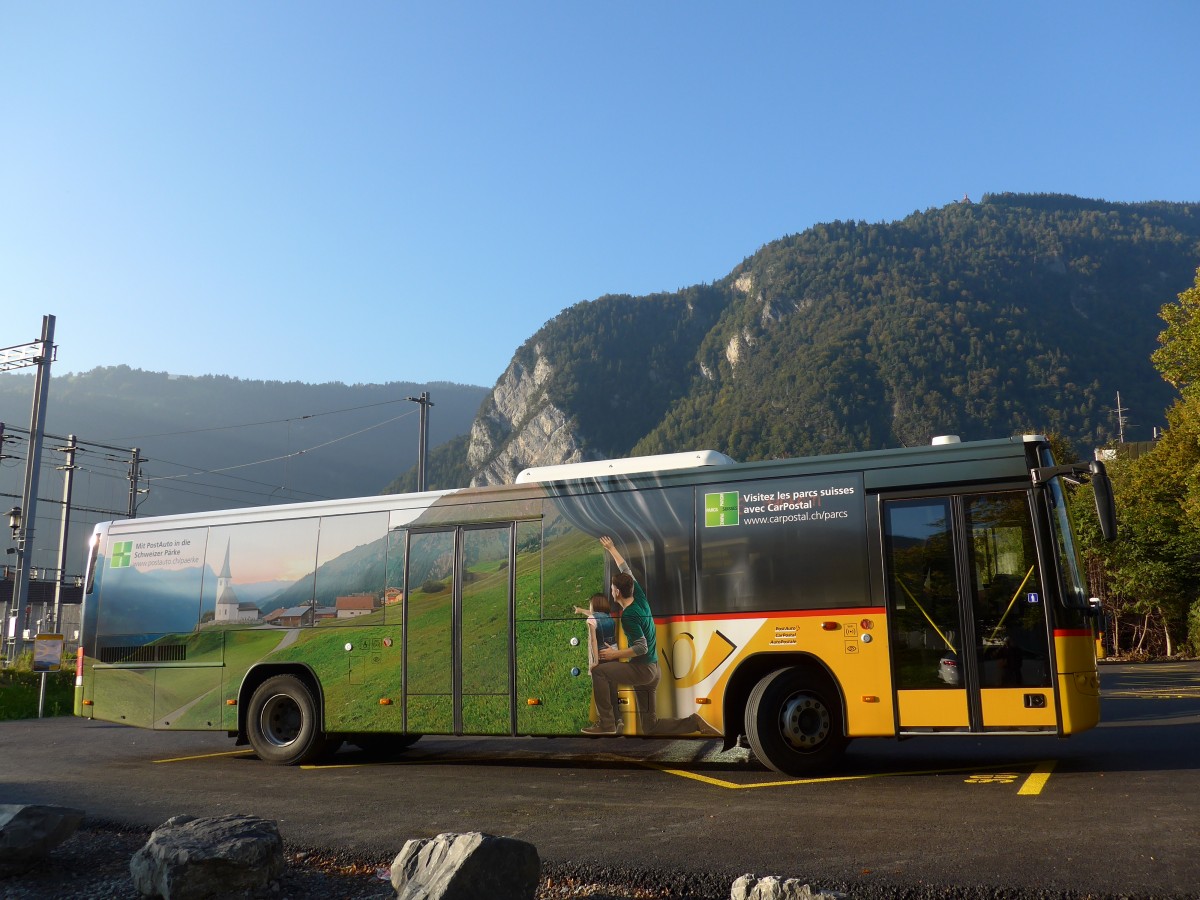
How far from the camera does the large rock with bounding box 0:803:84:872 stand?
604 cm

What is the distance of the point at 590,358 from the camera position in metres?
157

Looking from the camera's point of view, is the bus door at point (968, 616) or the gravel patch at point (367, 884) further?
the bus door at point (968, 616)

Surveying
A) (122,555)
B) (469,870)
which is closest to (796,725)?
(469,870)

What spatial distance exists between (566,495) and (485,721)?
2437mm

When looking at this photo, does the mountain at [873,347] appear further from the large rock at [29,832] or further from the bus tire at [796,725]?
the large rock at [29,832]

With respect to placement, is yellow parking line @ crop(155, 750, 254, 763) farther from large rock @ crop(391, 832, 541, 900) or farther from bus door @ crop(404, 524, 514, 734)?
large rock @ crop(391, 832, 541, 900)

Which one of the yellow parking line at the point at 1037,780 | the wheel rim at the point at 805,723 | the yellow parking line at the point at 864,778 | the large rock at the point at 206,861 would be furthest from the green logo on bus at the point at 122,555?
the yellow parking line at the point at 1037,780

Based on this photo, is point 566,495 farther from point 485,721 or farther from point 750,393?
point 750,393

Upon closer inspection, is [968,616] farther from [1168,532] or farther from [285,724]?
[1168,532]

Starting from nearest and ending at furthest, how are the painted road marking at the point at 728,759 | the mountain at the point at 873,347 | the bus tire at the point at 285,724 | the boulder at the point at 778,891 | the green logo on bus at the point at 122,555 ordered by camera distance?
the boulder at the point at 778,891 → the painted road marking at the point at 728,759 → the bus tire at the point at 285,724 → the green logo on bus at the point at 122,555 → the mountain at the point at 873,347

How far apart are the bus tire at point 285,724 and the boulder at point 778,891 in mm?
7640

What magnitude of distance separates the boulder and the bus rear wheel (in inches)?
301

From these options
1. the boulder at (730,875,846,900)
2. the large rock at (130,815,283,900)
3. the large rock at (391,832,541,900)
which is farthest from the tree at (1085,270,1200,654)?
the large rock at (130,815,283,900)

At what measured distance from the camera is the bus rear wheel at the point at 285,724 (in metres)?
11.2
